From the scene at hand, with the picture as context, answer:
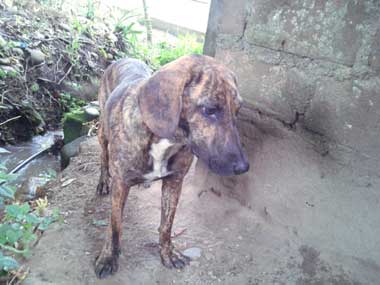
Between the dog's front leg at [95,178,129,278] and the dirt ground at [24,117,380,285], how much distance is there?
0.07m

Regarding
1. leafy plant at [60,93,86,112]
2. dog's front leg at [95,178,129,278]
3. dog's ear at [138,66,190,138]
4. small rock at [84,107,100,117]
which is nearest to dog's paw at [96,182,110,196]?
dog's front leg at [95,178,129,278]

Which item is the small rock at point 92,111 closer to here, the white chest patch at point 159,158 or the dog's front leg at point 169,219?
the dog's front leg at point 169,219

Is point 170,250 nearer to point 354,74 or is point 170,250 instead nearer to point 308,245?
point 308,245

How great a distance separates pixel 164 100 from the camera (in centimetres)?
207

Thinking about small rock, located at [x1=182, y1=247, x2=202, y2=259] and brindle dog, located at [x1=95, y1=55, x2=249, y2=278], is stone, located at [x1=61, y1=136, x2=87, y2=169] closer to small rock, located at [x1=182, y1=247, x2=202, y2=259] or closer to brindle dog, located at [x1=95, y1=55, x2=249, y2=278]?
brindle dog, located at [x1=95, y1=55, x2=249, y2=278]

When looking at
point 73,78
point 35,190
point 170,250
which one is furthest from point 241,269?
point 73,78

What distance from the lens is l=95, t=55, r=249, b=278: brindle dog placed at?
6.81 feet

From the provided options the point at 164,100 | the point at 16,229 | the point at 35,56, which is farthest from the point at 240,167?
the point at 35,56

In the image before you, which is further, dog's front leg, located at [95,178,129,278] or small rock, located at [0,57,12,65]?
small rock, located at [0,57,12,65]

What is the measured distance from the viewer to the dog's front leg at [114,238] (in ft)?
8.51

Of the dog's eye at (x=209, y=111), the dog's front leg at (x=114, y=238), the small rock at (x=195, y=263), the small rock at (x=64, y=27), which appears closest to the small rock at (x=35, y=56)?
the small rock at (x=64, y=27)

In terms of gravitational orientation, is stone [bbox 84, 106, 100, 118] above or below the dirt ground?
below

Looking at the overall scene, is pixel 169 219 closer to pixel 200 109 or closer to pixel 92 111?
pixel 200 109

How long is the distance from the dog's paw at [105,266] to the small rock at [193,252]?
54 cm
